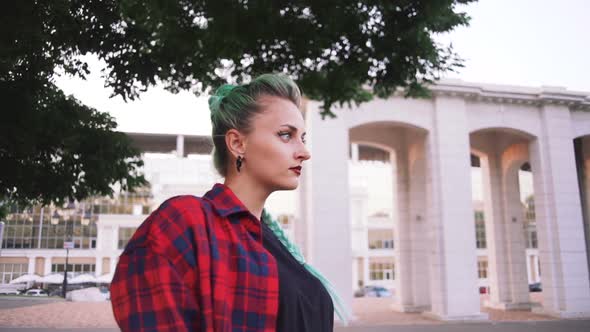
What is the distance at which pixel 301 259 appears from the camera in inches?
76.1

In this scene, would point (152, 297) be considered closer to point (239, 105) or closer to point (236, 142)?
point (236, 142)

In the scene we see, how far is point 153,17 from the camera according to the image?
6762 mm

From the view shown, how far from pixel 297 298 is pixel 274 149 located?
566 millimetres

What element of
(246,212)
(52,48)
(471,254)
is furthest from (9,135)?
(471,254)

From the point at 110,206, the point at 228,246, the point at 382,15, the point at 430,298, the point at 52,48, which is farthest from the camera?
the point at 110,206

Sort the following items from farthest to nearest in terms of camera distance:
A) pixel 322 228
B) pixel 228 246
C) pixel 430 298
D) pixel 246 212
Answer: pixel 430 298 < pixel 322 228 < pixel 246 212 < pixel 228 246

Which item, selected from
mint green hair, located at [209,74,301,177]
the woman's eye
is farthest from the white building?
the woman's eye

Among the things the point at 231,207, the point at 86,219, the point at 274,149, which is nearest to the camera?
Answer: the point at 231,207

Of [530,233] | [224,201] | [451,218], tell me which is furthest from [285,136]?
[530,233]

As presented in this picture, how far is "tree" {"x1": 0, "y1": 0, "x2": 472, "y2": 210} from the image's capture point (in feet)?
21.3

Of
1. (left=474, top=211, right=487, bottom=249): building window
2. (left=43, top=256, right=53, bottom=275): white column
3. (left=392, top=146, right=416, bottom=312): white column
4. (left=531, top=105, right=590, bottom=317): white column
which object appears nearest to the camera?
(left=43, top=256, right=53, bottom=275): white column

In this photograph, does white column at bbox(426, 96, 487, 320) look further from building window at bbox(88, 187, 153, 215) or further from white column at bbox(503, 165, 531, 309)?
building window at bbox(88, 187, 153, 215)

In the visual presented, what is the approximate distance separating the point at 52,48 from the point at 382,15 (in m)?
5.00

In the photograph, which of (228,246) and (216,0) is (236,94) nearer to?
(228,246)
